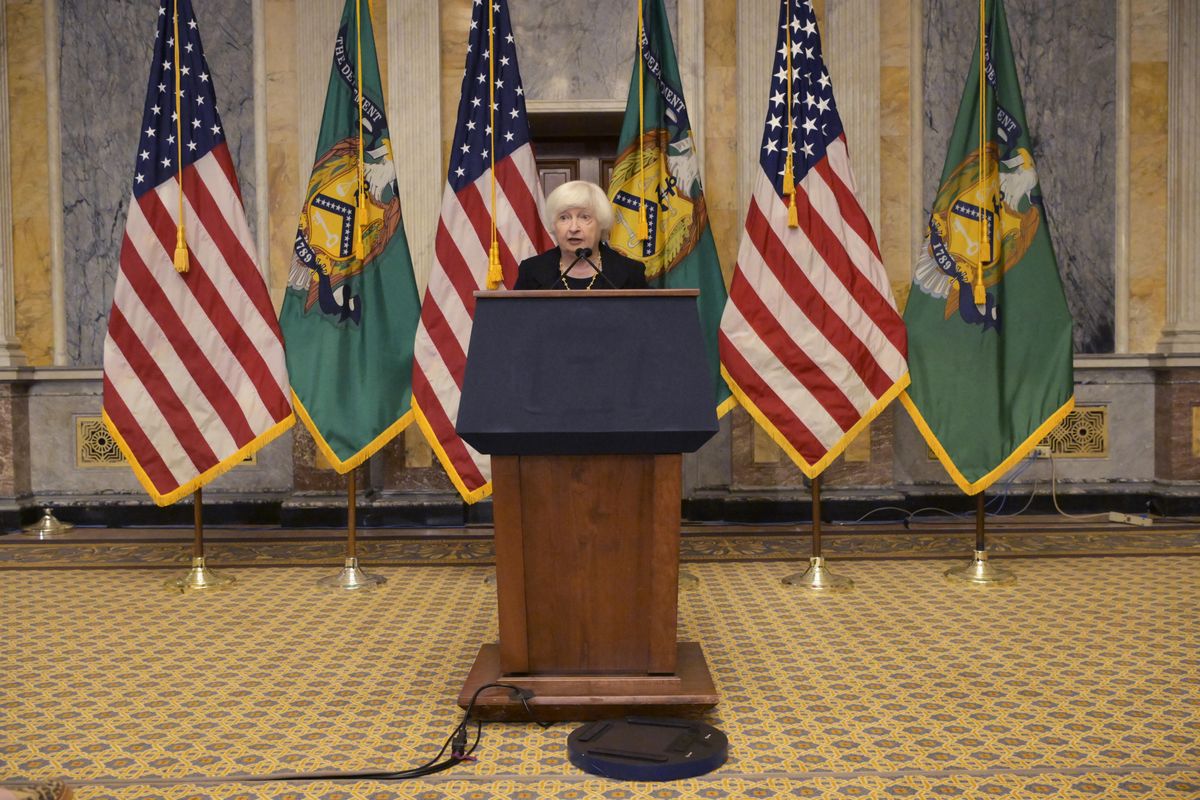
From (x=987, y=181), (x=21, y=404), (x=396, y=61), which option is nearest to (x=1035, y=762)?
(x=987, y=181)

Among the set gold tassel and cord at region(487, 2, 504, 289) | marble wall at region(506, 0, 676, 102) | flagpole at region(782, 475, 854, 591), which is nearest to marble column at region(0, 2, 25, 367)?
marble wall at region(506, 0, 676, 102)

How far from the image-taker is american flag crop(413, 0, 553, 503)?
5113 mm

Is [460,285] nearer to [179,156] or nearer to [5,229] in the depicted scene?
[179,156]

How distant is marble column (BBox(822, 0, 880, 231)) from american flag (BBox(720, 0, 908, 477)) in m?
1.88

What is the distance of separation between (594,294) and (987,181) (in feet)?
8.93

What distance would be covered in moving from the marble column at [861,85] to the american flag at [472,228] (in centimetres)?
259

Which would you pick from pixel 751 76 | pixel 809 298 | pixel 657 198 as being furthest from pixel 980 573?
pixel 751 76

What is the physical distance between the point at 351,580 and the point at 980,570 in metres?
3.02

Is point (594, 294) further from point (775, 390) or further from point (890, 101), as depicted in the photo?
point (890, 101)

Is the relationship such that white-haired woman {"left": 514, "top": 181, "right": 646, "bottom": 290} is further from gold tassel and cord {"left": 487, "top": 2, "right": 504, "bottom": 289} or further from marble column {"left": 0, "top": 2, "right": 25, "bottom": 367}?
marble column {"left": 0, "top": 2, "right": 25, "bottom": 367}

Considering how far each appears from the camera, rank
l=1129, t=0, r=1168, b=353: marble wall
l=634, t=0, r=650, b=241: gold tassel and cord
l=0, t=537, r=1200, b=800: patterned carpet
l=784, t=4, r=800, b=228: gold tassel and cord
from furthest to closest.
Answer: l=1129, t=0, r=1168, b=353: marble wall, l=634, t=0, r=650, b=241: gold tassel and cord, l=784, t=4, r=800, b=228: gold tassel and cord, l=0, t=537, r=1200, b=800: patterned carpet

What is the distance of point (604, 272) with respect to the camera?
3988mm

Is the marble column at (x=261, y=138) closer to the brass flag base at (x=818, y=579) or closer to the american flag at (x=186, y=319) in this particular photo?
the american flag at (x=186, y=319)

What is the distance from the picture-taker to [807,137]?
5.02m
